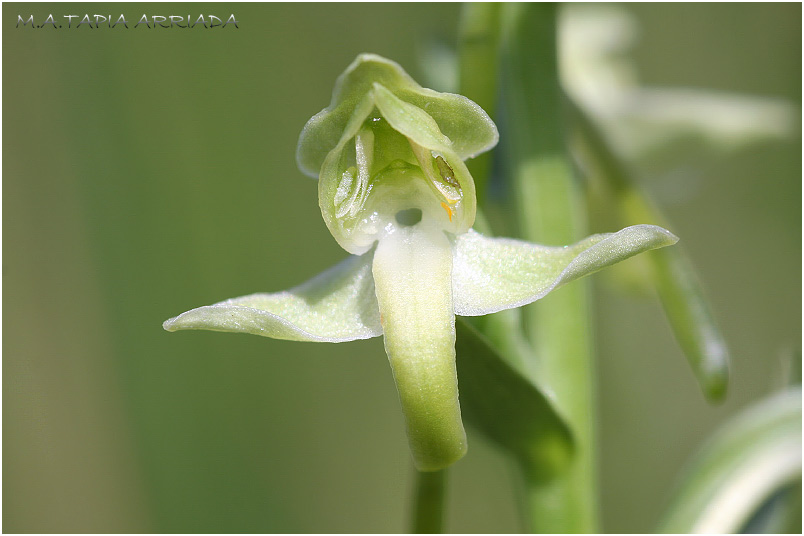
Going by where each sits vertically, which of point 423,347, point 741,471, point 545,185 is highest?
point 545,185

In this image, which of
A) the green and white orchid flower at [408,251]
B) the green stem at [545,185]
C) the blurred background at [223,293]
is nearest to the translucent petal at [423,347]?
the green and white orchid flower at [408,251]

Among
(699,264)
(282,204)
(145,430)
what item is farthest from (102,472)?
(699,264)

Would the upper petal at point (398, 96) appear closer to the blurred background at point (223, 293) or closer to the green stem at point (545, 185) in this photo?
the green stem at point (545, 185)

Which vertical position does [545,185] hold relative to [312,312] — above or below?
above

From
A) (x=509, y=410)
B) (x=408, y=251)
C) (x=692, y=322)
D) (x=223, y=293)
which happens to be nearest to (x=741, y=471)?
(x=692, y=322)

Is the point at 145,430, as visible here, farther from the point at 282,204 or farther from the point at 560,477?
the point at 560,477

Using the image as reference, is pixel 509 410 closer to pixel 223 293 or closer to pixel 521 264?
pixel 521 264
